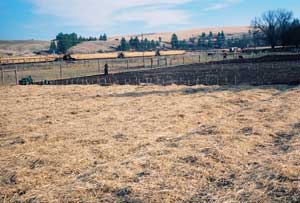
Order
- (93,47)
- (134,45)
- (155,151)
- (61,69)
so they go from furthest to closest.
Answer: (93,47) < (134,45) < (61,69) < (155,151)

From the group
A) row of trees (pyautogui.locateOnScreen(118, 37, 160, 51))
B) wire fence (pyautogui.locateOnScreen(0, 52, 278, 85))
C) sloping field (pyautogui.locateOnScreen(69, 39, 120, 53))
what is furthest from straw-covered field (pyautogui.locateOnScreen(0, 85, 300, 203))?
sloping field (pyautogui.locateOnScreen(69, 39, 120, 53))

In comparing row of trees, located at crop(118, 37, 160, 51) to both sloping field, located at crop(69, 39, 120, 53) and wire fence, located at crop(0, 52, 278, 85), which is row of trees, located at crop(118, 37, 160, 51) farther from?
wire fence, located at crop(0, 52, 278, 85)

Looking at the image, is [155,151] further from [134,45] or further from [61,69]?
[134,45]

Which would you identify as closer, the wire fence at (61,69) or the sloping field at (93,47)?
the wire fence at (61,69)

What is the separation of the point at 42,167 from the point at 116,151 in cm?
156

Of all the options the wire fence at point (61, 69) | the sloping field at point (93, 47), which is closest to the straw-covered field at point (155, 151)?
the wire fence at point (61, 69)

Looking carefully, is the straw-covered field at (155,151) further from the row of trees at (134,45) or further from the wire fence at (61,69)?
the row of trees at (134,45)

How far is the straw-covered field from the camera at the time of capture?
542cm

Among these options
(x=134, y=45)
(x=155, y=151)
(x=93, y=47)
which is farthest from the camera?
(x=93, y=47)

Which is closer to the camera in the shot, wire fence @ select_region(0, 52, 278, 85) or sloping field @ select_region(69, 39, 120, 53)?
wire fence @ select_region(0, 52, 278, 85)

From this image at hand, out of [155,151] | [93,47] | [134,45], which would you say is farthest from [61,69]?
[93,47]

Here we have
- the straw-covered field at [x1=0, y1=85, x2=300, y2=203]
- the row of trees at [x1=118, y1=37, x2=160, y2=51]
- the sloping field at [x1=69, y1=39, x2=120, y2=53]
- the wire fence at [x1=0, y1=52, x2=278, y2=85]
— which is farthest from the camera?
the sloping field at [x1=69, y1=39, x2=120, y2=53]

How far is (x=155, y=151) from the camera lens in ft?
24.4

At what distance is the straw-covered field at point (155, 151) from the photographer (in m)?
5.42
